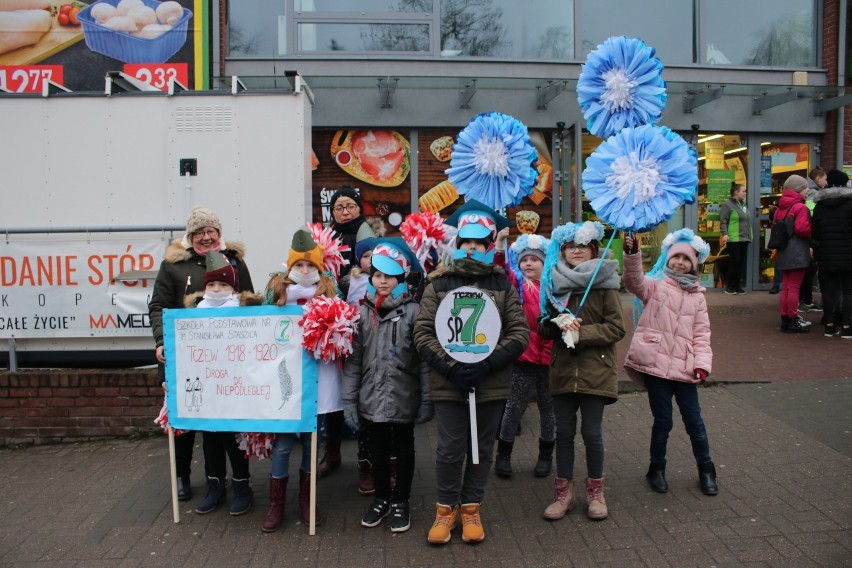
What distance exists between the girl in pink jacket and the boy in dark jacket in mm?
993

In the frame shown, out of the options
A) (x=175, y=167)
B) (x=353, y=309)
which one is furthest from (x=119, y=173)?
(x=353, y=309)

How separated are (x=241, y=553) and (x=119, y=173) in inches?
150

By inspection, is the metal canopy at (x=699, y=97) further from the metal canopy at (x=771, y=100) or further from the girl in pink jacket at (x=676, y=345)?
the girl in pink jacket at (x=676, y=345)

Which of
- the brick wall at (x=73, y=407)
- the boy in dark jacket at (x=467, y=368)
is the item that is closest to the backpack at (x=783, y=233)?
the boy in dark jacket at (x=467, y=368)

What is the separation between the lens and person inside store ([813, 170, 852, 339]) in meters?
8.74

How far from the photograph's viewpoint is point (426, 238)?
16.7 feet

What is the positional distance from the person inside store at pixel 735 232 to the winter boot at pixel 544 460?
7688 millimetres

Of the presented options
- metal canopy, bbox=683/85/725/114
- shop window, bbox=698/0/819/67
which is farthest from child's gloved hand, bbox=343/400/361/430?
shop window, bbox=698/0/819/67

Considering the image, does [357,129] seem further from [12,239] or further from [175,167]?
[12,239]

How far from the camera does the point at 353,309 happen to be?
14.5ft

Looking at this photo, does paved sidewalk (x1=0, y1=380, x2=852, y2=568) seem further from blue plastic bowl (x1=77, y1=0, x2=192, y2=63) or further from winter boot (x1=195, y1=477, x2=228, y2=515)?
blue plastic bowl (x1=77, y1=0, x2=192, y2=63)

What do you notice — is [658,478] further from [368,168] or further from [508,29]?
[508,29]

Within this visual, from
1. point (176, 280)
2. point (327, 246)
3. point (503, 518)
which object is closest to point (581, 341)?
point (503, 518)

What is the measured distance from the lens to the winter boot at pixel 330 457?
17.8ft
